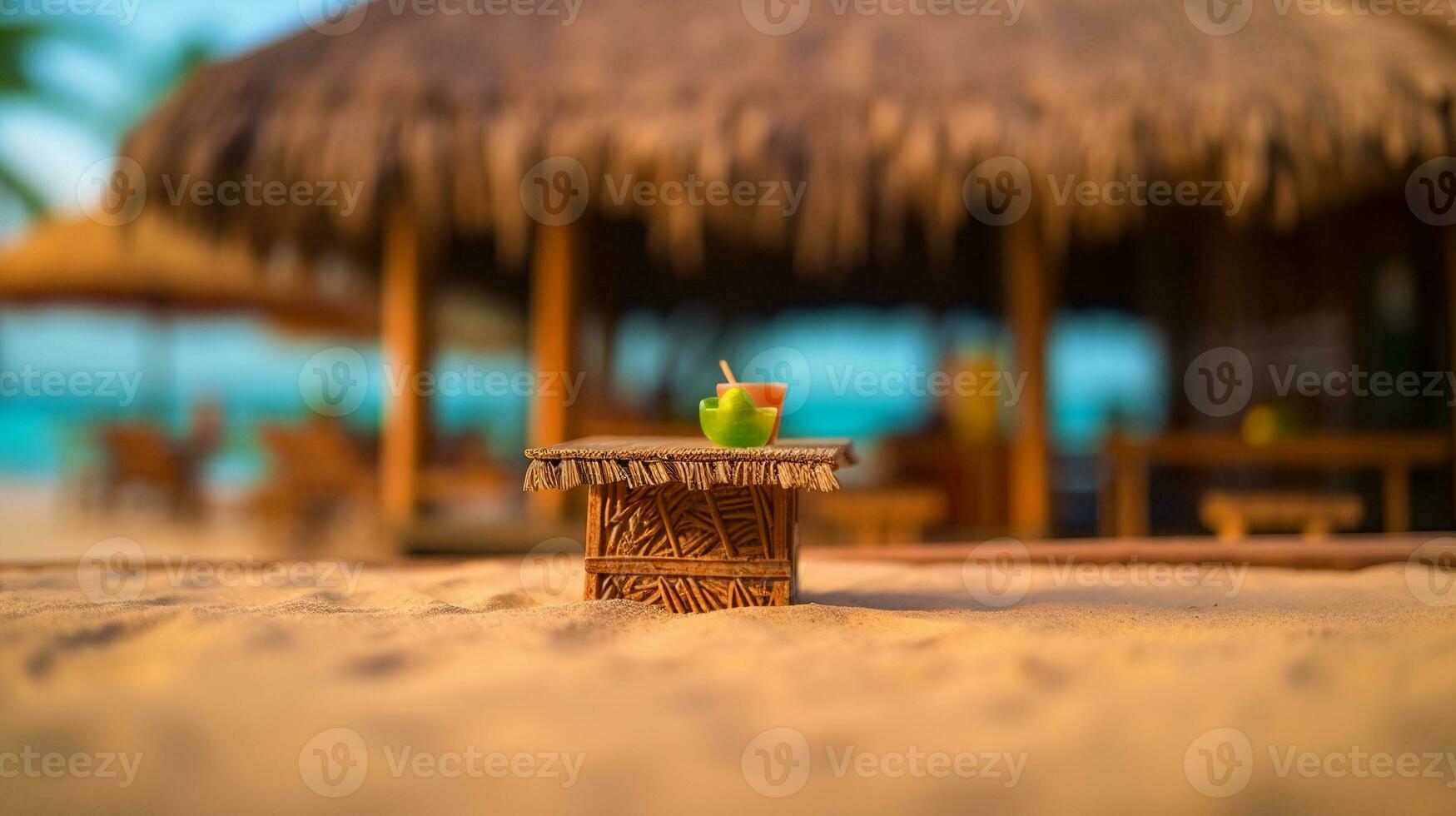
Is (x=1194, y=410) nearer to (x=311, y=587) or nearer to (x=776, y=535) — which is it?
(x=776, y=535)

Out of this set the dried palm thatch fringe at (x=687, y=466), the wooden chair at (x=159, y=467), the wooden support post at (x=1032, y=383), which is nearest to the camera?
the dried palm thatch fringe at (x=687, y=466)

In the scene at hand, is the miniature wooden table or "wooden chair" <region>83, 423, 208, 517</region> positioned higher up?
the miniature wooden table

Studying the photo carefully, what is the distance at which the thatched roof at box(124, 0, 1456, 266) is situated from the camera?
407 cm

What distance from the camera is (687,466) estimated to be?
5.58 ft

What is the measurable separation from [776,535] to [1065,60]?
12.0 feet

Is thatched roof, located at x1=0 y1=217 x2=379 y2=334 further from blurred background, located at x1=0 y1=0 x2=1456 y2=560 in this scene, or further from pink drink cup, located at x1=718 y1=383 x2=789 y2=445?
pink drink cup, located at x1=718 y1=383 x2=789 y2=445

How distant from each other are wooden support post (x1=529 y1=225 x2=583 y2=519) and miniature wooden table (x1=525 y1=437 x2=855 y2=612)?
9.54 feet

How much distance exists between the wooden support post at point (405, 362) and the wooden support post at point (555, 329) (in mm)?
636

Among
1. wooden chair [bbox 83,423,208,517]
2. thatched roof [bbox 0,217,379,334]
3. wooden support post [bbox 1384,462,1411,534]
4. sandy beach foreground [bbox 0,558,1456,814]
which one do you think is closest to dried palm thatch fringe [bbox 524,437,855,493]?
sandy beach foreground [bbox 0,558,1456,814]

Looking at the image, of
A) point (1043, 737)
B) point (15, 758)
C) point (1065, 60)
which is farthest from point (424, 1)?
point (1043, 737)

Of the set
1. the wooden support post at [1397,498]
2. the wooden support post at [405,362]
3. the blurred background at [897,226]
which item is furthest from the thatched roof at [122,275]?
the wooden support post at [1397,498]

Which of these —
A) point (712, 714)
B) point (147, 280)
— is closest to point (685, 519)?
point (712, 714)

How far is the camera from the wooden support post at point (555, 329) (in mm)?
4723

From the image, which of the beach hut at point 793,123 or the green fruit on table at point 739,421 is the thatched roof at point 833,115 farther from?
the green fruit on table at point 739,421
